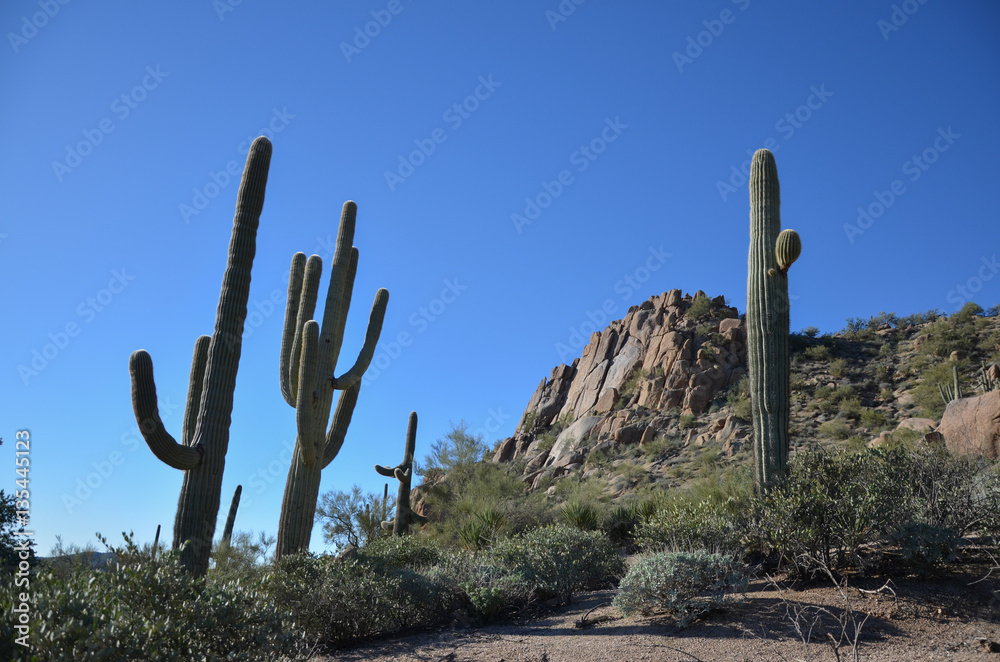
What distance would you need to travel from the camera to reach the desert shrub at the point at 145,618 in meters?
3.64

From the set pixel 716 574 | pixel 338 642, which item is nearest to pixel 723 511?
pixel 716 574

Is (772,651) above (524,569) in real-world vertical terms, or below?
below

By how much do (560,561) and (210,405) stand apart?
16.3ft

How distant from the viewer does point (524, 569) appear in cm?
847

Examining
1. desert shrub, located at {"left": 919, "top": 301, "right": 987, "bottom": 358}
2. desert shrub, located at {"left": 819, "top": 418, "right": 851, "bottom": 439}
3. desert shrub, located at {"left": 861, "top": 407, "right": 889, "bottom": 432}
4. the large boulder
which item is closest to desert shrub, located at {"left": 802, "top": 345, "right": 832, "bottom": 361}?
desert shrub, located at {"left": 919, "top": 301, "right": 987, "bottom": 358}

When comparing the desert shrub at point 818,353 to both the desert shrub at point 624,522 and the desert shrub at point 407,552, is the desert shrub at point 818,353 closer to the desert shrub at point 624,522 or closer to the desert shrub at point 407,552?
the desert shrub at point 624,522

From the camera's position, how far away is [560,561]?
333 inches

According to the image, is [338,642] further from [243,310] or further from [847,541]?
[847,541]

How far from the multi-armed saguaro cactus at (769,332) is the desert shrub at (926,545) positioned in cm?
156

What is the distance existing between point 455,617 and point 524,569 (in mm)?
1222

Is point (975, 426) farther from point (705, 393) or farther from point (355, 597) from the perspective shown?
point (705, 393)

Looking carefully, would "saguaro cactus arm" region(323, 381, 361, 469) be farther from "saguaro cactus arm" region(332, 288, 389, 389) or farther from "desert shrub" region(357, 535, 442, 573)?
"desert shrub" region(357, 535, 442, 573)

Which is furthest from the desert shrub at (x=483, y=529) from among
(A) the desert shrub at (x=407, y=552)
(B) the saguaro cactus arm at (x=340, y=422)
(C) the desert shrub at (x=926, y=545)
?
(C) the desert shrub at (x=926, y=545)

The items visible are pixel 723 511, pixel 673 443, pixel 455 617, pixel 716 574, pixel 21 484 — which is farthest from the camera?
pixel 673 443
